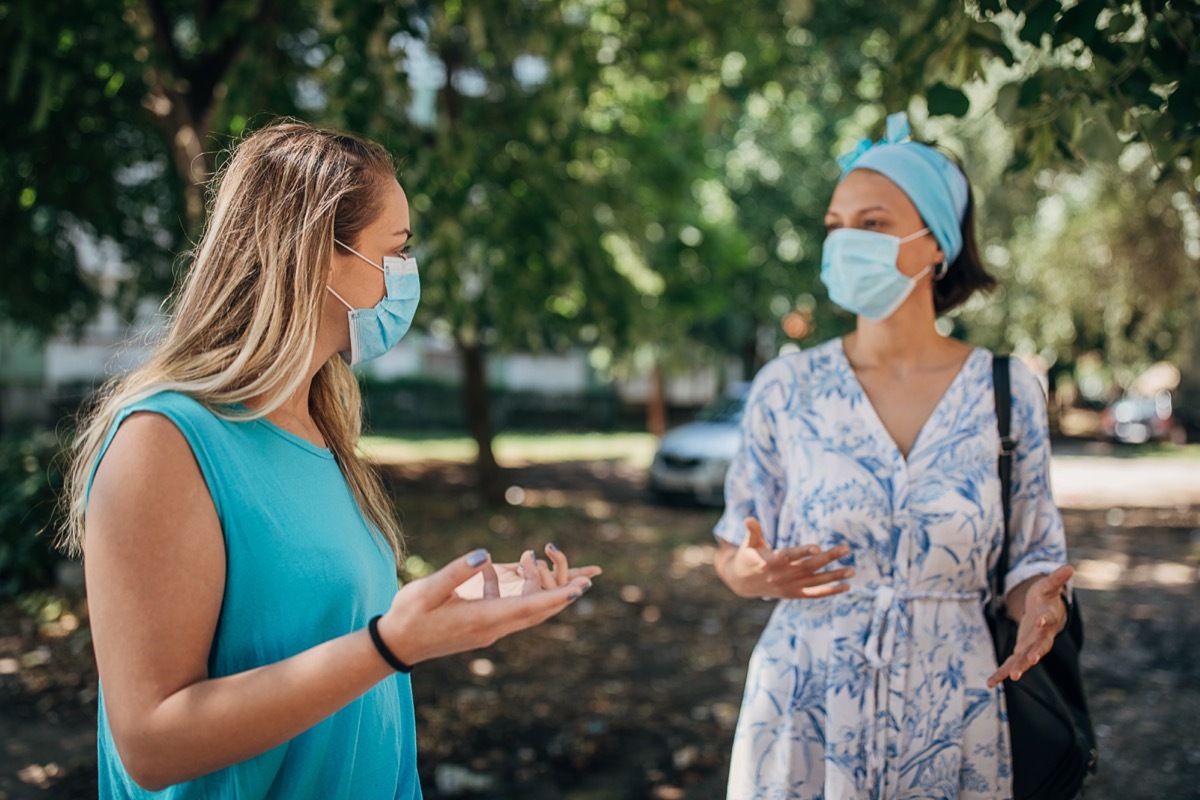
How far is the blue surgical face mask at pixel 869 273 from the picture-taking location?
8.43ft

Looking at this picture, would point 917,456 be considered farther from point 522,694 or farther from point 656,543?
point 656,543

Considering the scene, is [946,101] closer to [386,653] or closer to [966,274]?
[966,274]

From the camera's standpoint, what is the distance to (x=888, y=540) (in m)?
2.34

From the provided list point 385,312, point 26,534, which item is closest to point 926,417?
point 385,312

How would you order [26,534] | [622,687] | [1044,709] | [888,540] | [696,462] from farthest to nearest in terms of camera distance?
[696,462] → [26,534] → [622,687] → [888,540] → [1044,709]

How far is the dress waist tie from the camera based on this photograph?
7.39ft

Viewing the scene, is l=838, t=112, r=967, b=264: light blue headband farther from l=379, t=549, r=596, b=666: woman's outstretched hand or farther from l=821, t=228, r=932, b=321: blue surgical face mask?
l=379, t=549, r=596, b=666: woman's outstretched hand

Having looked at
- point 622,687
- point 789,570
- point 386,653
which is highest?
point 386,653

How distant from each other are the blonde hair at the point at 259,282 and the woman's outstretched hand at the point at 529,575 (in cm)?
49

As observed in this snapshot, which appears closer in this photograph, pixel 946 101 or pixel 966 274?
pixel 966 274

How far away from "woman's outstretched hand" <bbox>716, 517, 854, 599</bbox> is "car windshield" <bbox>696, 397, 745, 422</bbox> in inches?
477

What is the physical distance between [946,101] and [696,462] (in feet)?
35.2

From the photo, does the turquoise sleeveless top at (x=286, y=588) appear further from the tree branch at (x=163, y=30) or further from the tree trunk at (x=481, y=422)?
the tree trunk at (x=481, y=422)

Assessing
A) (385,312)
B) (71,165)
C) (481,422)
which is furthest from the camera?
(481,422)
